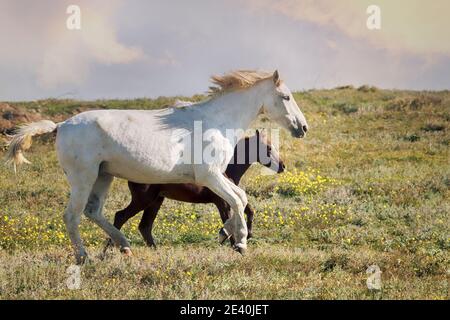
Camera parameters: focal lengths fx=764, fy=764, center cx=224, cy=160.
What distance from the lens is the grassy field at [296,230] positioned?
830cm

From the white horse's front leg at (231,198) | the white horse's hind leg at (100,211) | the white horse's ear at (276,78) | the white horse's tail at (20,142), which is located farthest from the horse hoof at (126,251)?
the white horse's ear at (276,78)

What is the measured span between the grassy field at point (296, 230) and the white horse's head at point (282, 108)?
183 cm

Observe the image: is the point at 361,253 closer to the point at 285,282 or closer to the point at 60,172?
the point at 285,282

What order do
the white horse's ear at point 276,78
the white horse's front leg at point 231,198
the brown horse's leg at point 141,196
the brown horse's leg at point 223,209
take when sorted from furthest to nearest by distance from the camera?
the brown horse's leg at point 223,209 < the brown horse's leg at point 141,196 < the white horse's ear at point 276,78 < the white horse's front leg at point 231,198

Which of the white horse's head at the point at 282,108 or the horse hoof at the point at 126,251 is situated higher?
the white horse's head at the point at 282,108

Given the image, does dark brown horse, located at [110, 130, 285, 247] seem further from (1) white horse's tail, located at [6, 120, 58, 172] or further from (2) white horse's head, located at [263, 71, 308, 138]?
(1) white horse's tail, located at [6, 120, 58, 172]

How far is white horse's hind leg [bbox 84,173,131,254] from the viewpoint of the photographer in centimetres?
1030

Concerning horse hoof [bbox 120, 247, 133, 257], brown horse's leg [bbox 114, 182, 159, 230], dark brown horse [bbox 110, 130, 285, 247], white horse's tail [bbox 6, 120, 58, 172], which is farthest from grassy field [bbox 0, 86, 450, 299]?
white horse's tail [bbox 6, 120, 58, 172]

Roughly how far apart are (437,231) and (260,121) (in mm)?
16716

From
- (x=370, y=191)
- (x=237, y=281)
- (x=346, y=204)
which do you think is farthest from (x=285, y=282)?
(x=370, y=191)

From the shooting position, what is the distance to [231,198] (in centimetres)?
1002

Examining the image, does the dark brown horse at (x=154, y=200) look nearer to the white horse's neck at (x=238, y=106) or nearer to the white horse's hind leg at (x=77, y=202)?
the white horse's neck at (x=238, y=106)

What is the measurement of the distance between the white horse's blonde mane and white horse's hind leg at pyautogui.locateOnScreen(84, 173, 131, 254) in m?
1.98
